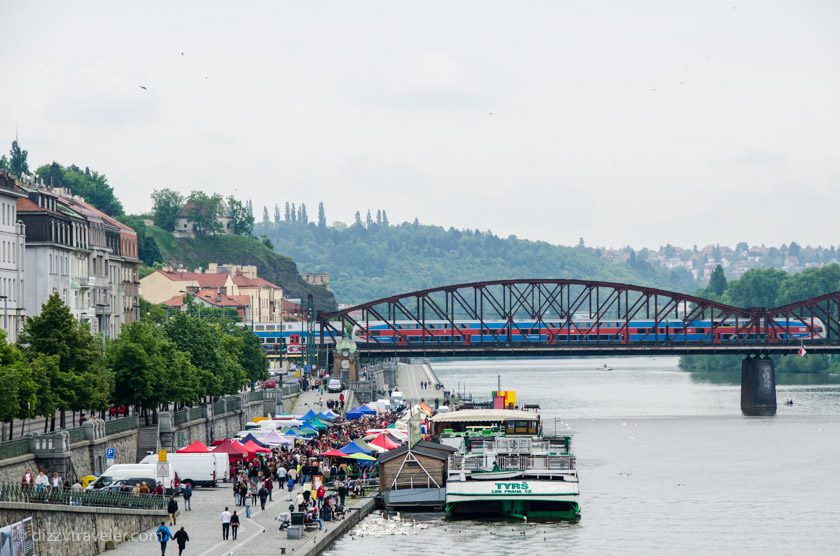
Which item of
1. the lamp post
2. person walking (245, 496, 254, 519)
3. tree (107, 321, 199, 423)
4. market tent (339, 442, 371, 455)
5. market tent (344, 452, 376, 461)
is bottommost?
person walking (245, 496, 254, 519)

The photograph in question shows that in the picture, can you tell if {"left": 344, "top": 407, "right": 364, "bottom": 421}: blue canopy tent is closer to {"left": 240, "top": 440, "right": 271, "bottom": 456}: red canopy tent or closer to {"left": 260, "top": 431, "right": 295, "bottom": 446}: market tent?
{"left": 260, "top": 431, "right": 295, "bottom": 446}: market tent

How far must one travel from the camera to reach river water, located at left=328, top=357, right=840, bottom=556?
242 ft

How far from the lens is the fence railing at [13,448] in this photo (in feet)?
219

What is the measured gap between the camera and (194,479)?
82.6 metres

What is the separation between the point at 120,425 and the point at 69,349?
449 cm

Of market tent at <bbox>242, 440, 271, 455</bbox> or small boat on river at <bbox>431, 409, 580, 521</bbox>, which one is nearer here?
small boat on river at <bbox>431, 409, 580, 521</bbox>

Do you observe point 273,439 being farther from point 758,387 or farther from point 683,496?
point 758,387

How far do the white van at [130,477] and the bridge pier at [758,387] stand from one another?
4285 inches

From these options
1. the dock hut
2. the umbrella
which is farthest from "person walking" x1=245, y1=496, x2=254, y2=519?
the umbrella

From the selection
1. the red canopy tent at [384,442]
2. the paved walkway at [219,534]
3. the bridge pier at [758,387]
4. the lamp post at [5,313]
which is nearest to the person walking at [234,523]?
the paved walkway at [219,534]

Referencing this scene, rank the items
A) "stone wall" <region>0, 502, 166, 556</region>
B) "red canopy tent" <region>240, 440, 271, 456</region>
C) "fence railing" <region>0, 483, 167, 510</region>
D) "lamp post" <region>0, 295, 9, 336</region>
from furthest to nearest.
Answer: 1. "lamp post" <region>0, 295, 9, 336</region>
2. "red canopy tent" <region>240, 440, 271, 456</region>
3. "fence railing" <region>0, 483, 167, 510</region>
4. "stone wall" <region>0, 502, 166, 556</region>

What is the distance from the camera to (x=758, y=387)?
592 feet

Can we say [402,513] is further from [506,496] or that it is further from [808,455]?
[808,455]

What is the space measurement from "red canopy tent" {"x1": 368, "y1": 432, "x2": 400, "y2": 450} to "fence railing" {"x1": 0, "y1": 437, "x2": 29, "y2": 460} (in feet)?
103
